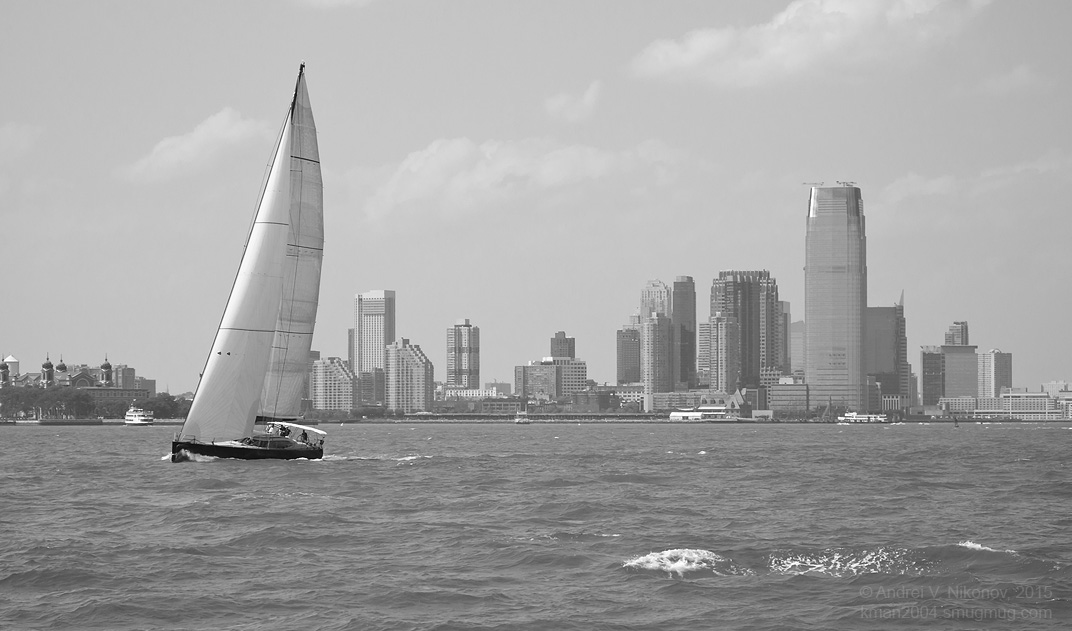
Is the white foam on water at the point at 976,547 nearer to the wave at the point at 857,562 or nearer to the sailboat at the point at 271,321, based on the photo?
the wave at the point at 857,562

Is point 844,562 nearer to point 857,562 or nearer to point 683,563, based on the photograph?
point 857,562

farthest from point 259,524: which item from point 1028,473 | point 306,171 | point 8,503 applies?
point 1028,473

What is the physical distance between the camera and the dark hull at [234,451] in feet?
227

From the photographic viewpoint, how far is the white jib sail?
6944 centimetres

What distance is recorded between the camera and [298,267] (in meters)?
71.8

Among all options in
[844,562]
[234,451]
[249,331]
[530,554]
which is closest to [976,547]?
[844,562]

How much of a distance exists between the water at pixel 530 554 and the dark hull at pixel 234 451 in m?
5.99

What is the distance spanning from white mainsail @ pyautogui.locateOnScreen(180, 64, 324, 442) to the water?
7.20m

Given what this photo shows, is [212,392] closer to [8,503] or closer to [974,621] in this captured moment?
[8,503]

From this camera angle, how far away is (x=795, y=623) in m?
27.2

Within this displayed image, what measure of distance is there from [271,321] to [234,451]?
6.80m

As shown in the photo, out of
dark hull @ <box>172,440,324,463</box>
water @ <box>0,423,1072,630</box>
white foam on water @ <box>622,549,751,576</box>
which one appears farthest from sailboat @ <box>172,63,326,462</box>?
white foam on water @ <box>622,549,751,576</box>

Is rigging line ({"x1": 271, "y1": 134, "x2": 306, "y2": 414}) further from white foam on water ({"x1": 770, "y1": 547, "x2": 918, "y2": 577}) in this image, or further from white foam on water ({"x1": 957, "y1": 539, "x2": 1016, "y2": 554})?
white foam on water ({"x1": 957, "y1": 539, "x2": 1016, "y2": 554})

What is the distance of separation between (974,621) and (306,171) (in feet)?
166
